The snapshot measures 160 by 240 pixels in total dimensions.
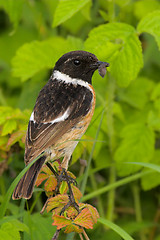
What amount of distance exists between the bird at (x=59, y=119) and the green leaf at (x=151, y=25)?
1048 mm

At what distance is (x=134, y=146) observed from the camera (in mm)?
4047

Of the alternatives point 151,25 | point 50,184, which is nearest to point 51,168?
point 50,184

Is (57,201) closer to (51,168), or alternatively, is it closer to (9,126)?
(51,168)

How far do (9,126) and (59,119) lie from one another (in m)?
0.88

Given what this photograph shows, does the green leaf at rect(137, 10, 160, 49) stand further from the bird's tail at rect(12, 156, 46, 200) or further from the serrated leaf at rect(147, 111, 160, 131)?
the bird's tail at rect(12, 156, 46, 200)

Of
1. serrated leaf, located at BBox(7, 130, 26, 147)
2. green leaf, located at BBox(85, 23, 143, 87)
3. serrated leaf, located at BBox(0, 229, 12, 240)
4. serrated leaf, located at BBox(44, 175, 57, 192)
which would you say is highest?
green leaf, located at BBox(85, 23, 143, 87)

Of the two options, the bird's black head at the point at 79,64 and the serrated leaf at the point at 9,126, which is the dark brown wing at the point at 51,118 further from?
the serrated leaf at the point at 9,126

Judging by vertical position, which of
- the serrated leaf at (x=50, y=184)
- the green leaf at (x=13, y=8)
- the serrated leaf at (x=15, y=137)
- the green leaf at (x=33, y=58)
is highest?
the green leaf at (x=13, y=8)

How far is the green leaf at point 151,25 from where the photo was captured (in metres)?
3.55

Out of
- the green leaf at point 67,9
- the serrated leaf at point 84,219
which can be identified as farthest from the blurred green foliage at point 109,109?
the serrated leaf at point 84,219

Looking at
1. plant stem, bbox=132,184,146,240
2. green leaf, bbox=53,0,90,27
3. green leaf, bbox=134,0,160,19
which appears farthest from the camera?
green leaf, bbox=134,0,160,19

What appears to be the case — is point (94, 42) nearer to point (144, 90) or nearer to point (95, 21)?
point (144, 90)

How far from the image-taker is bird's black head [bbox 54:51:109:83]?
2590mm

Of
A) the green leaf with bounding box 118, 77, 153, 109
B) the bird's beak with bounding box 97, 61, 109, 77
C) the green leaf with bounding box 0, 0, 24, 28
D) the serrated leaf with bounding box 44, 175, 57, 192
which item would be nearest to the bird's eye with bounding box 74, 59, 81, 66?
the bird's beak with bounding box 97, 61, 109, 77
